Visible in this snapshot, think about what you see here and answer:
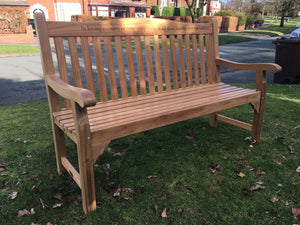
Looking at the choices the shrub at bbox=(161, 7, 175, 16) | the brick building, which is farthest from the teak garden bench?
the shrub at bbox=(161, 7, 175, 16)

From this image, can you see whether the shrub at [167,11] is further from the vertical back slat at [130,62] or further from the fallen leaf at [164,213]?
the fallen leaf at [164,213]

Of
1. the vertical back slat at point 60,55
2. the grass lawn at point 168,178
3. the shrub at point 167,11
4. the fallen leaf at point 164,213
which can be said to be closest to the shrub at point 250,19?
the shrub at point 167,11

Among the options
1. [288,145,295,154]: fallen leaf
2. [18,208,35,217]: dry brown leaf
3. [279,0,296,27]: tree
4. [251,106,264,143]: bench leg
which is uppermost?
[279,0,296,27]: tree

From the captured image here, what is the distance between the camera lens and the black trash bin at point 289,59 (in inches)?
242

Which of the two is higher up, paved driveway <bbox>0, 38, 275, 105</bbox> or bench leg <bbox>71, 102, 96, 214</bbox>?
bench leg <bbox>71, 102, 96, 214</bbox>

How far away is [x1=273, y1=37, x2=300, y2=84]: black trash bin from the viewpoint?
6156mm

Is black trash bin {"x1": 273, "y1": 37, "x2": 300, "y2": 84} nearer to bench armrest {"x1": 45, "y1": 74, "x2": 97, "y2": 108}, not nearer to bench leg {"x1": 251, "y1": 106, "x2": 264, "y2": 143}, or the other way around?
bench leg {"x1": 251, "y1": 106, "x2": 264, "y2": 143}

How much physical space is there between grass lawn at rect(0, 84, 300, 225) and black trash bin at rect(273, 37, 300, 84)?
2.97m

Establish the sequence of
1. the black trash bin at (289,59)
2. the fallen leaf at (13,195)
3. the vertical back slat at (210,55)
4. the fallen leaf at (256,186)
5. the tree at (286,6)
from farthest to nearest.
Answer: the tree at (286,6) → the black trash bin at (289,59) → the vertical back slat at (210,55) → the fallen leaf at (256,186) → the fallen leaf at (13,195)

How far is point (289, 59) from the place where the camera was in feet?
20.5

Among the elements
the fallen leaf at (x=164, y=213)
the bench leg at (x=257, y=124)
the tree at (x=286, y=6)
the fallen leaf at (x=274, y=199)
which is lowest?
the fallen leaf at (x=274, y=199)

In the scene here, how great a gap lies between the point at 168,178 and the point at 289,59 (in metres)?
5.24

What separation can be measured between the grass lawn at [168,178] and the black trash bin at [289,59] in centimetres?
297

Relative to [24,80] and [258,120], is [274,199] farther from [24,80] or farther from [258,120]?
[24,80]
